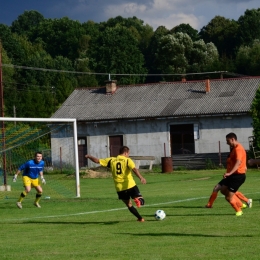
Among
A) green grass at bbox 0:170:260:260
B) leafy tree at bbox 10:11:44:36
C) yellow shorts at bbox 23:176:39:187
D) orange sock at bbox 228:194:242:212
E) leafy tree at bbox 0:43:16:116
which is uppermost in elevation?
leafy tree at bbox 10:11:44:36

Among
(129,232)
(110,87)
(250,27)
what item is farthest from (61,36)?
(129,232)

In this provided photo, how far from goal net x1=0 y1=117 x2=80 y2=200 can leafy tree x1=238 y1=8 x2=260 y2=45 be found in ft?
254

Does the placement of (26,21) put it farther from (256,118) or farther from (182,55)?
(256,118)

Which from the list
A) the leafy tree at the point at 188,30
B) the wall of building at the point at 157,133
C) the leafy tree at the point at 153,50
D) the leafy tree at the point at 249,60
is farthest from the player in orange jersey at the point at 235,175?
the leafy tree at the point at 188,30

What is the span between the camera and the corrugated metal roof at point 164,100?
5381 cm

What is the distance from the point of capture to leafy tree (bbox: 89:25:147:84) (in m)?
109

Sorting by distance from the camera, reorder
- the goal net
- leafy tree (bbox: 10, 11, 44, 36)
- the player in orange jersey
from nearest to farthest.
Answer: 1. the player in orange jersey
2. the goal net
3. leafy tree (bbox: 10, 11, 44, 36)

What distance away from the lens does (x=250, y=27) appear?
113750 millimetres

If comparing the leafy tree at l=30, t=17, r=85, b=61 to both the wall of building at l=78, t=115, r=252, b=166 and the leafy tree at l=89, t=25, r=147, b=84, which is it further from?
the wall of building at l=78, t=115, r=252, b=166

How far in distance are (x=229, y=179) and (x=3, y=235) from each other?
534 centimetres

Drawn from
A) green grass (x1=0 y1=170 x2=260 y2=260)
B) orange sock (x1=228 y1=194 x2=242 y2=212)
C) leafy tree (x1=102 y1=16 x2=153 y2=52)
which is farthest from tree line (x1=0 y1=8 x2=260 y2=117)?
orange sock (x1=228 y1=194 x2=242 y2=212)

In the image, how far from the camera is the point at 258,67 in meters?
98.2

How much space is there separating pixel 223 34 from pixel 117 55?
20.4 meters

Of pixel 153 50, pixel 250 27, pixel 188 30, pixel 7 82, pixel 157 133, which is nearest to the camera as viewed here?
pixel 157 133
